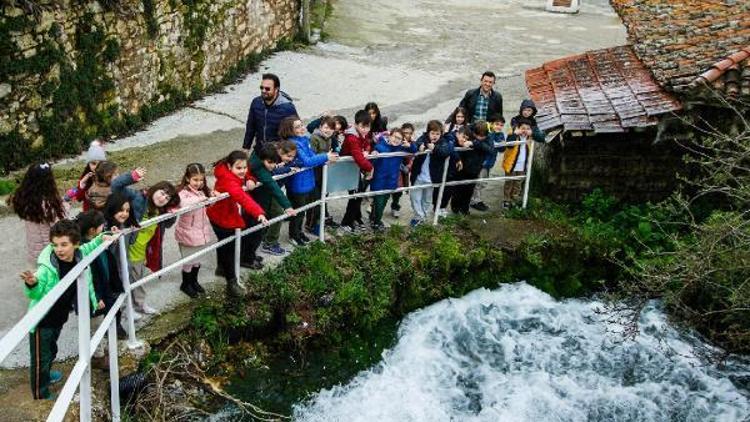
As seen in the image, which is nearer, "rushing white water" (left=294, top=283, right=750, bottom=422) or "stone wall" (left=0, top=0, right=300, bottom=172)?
"rushing white water" (left=294, top=283, right=750, bottom=422)

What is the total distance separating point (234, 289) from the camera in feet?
21.1

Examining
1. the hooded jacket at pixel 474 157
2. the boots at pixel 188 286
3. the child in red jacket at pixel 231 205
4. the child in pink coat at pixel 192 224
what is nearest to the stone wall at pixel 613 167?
the hooded jacket at pixel 474 157

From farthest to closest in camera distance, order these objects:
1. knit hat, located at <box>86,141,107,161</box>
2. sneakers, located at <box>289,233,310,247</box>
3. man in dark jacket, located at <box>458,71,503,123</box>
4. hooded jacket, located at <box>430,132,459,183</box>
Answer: man in dark jacket, located at <box>458,71,503,123</box> < hooded jacket, located at <box>430,132,459,183</box> < sneakers, located at <box>289,233,310,247</box> < knit hat, located at <box>86,141,107,161</box>

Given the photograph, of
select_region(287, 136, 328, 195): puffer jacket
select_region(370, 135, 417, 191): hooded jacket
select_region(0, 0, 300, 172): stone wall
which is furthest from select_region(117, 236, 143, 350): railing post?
select_region(0, 0, 300, 172): stone wall

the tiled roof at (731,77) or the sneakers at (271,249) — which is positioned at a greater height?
the tiled roof at (731,77)

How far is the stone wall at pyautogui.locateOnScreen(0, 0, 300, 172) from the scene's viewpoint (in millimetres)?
7957

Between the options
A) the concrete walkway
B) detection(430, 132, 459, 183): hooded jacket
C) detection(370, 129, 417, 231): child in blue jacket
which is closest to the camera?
the concrete walkway

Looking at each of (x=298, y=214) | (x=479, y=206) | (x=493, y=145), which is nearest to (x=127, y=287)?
(x=298, y=214)

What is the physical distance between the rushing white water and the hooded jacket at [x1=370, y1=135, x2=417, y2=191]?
54.7 inches

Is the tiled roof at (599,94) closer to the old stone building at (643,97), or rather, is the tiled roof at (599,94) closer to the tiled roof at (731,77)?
the old stone building at (643,97)

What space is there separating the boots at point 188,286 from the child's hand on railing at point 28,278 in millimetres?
1917

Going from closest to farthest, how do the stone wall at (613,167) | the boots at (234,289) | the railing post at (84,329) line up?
the railing post at (84,329) < the boots at (234,289) < the stone wall at (613,167)

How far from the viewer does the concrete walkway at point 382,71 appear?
7023mm

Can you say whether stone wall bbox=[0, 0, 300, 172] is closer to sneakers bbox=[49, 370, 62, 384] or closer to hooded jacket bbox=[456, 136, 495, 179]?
sneakers bbox=[49, 370, 62, 384]
